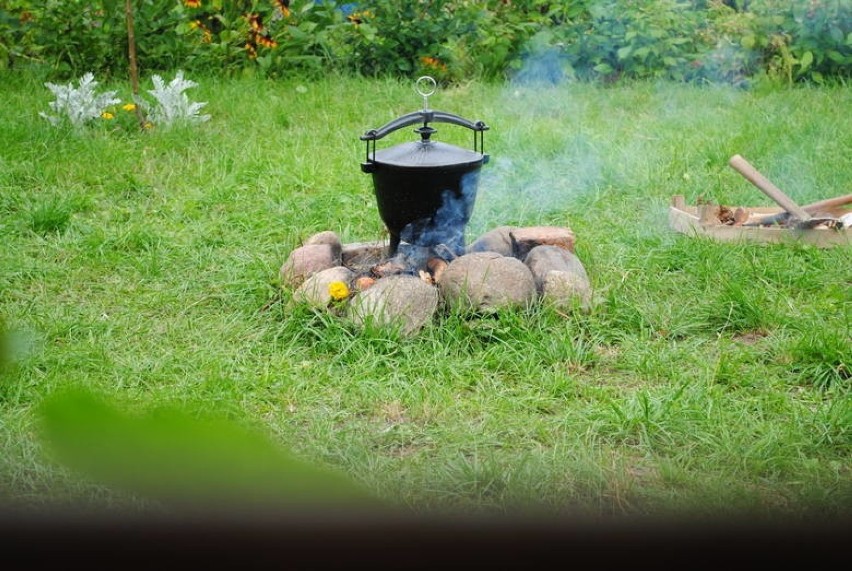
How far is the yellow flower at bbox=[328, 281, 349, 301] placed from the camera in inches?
147

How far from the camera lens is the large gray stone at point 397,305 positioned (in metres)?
3.58

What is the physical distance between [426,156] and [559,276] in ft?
2.14

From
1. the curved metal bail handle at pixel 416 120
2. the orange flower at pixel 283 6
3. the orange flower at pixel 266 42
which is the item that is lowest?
the curved metal bail handle at pixel 416 120

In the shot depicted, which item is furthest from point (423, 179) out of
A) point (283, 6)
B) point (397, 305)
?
point (283, 6)

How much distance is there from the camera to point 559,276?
379 centimetres

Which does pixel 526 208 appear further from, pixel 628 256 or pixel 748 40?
pixel 748 40

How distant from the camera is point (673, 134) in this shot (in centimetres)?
620

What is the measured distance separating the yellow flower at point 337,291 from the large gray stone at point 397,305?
65 millimetres

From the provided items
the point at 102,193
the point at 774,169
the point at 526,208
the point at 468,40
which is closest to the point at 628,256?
the point at 526,208

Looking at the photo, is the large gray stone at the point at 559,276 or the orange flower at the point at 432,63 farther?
the orange flower at the point at 432,63

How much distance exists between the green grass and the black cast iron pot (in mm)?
443

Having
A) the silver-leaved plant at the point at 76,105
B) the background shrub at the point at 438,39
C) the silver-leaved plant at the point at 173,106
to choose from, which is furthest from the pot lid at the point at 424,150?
the background shrub at the point at 438,39

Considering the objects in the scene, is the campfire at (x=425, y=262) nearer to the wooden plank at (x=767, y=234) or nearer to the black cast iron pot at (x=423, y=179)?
the black cast iron pot at (x=423, y=179)

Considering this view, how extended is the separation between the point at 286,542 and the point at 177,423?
4cm
